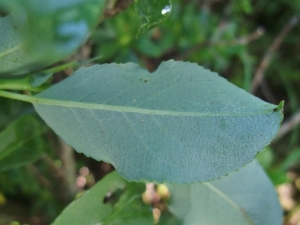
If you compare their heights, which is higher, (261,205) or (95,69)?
(95,69)

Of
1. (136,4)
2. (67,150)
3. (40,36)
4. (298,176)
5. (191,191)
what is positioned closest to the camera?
(40,36)

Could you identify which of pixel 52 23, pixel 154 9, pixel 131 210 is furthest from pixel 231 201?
Result: pixel 52 23

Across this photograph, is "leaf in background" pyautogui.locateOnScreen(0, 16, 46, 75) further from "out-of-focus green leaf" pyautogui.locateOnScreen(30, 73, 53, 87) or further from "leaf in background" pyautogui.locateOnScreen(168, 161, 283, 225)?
"leaf in background" pyautogui.locateOnScreen(168, 161, 283, 225)

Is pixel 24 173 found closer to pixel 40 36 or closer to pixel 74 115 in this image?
pixel 74 115

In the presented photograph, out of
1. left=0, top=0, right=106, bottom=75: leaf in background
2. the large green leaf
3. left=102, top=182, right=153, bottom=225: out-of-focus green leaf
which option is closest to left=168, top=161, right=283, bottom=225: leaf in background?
left=102, top=182, right=153, bottom=225: out-of-focus green leaf

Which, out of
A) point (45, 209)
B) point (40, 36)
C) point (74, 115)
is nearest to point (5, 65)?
point (74, 115)

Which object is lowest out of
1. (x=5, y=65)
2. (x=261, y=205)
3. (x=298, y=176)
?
(x=298, y=176)
